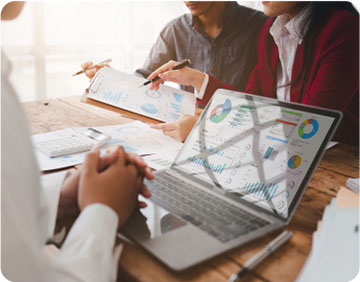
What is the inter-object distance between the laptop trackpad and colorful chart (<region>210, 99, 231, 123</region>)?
33 cm

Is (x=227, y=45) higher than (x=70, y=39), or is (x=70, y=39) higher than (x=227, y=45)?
(x=227, y=45)

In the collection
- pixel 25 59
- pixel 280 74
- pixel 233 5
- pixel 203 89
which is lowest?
pixel 25 59

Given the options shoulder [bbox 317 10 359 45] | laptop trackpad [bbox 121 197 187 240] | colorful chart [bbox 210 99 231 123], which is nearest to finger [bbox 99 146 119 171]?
laptop trackpad [bbox 121 197 187 240]

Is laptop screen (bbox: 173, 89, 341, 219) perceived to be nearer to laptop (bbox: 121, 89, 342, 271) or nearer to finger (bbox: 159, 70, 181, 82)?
laptop (bbox: 121, 89, 342, 271)

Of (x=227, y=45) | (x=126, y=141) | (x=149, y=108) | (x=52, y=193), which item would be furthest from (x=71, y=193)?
(x=227, y=45)

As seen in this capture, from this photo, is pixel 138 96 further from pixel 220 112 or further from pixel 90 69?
pixel 220 112

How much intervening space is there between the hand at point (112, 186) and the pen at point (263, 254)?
215mm

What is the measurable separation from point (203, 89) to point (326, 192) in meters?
0.79

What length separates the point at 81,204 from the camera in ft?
1.90

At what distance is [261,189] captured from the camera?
2.39ft

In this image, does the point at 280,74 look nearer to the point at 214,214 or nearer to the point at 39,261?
the point at 214,214

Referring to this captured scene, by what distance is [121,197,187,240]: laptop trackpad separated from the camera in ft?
1.92

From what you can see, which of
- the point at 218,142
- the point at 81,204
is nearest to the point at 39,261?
the point at 81,204

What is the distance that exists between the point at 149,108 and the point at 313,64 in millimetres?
648
